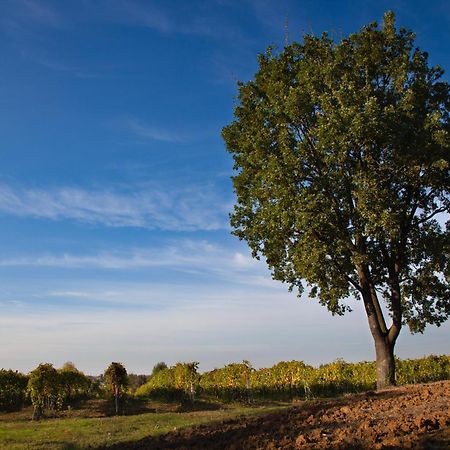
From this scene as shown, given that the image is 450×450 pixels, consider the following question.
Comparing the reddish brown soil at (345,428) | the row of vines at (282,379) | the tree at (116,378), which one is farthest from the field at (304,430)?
the row of vines at (282,379)

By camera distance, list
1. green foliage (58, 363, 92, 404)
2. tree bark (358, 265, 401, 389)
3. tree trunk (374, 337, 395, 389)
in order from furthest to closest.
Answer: green foliage (58, 363, 92, 404), tree bark (358, 265, 401, 389), tree trunk (374, 337, 395, 389)

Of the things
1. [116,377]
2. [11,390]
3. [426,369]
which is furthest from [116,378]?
[426,369]

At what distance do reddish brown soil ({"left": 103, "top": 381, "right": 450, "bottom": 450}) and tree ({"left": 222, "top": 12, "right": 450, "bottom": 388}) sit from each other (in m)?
6.49

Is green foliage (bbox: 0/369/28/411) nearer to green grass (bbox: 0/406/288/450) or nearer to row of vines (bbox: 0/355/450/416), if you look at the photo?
row of vines (bbox: 0/355/450/416)

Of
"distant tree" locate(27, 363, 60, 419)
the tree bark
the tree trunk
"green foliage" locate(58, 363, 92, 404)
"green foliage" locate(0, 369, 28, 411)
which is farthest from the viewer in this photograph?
"green foliage" locate(0, 369, 28, 411)

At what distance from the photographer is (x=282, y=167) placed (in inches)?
779

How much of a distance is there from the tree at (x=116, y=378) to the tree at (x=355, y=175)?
15.5 meters

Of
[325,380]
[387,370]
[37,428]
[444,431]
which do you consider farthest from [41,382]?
[444,431]

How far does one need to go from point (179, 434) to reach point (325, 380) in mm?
22976

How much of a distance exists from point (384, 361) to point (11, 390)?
28.9 metres

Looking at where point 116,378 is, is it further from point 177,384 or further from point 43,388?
point 177,384

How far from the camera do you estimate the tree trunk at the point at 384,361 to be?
2061 cm

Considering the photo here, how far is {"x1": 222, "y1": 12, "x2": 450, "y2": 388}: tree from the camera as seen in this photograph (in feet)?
63.0

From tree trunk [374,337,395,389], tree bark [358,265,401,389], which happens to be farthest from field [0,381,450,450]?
tree bark [358,265,401,389]
